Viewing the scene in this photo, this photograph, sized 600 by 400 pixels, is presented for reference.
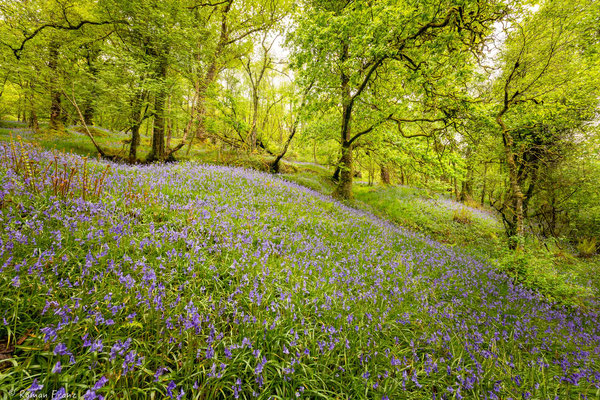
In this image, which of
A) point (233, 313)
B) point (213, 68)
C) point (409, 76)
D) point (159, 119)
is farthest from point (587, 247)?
point (213, 68)

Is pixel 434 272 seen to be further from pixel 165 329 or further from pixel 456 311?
pixel 165 329

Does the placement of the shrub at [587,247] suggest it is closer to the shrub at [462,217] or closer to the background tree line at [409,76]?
the background tree line at [409,76]

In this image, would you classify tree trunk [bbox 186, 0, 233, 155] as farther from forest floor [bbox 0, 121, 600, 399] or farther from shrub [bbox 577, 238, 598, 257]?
shrub [bbox 577, 238, 598, 257]

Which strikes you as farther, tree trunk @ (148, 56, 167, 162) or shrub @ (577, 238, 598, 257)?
shrub @ (577, 238, 598, 257)

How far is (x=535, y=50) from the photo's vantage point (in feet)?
29.0

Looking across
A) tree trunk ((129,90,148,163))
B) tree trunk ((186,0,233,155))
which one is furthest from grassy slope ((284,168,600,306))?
tree trunk ((129,90,148,163))

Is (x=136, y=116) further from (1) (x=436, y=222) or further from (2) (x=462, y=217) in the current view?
(2) (x=462, y=217)

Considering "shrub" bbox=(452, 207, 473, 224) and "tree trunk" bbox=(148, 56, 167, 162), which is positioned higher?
"tree trunk" bbox=(148, 56, 167, 162)

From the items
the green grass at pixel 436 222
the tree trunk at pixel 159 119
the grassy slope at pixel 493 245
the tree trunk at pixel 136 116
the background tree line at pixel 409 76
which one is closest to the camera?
the grassy slope at pixel 493 245

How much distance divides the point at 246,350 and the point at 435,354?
2.67 m

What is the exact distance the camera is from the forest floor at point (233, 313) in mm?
2041

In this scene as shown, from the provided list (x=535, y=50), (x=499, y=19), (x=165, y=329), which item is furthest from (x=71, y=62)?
(x=535, y=50)

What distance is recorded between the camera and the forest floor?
6.70 ft

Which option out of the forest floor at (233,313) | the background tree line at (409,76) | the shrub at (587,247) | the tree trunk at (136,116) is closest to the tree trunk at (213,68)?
the background tree line at (409,76)
